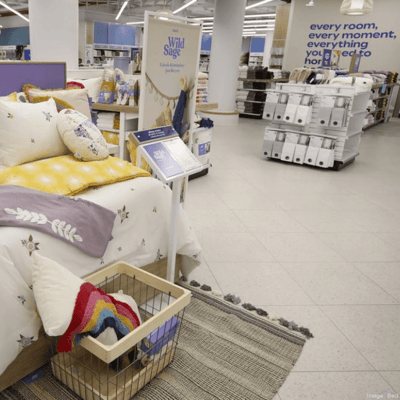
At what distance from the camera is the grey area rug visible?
5.98ft

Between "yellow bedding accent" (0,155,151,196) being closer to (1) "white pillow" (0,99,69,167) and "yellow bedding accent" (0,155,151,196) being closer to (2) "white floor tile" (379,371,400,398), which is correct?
(1) "white pillow" (0,99,69,167)

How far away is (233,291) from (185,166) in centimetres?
101

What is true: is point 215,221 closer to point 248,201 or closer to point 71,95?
point 248,201

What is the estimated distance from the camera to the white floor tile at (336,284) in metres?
2.72

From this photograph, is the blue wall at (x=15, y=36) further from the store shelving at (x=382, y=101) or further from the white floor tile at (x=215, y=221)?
the white floor tile at (x=215, y=221)

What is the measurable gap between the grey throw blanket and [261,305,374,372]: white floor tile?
3.94 feet

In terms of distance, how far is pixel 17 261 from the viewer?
1.65 m

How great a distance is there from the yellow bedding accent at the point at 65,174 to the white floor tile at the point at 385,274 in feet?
6.22

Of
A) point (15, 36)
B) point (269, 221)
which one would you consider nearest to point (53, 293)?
point (269, 221)

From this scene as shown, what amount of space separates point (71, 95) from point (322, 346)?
8.22 ft

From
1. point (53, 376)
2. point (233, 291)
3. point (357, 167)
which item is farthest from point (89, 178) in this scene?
point (357, 167)

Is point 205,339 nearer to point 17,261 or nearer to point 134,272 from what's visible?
point 134,272

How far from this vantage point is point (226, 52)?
909 cm

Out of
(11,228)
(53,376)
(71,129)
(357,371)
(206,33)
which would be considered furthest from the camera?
(206,33)
